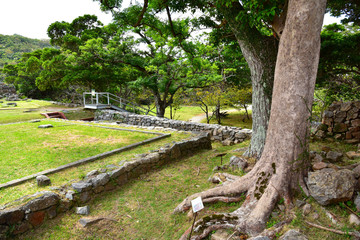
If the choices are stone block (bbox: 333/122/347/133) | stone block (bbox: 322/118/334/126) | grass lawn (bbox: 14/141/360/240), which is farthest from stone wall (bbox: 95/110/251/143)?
grass lawn (bbox: 14/141/360/240)

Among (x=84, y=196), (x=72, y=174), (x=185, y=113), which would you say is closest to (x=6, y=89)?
(x=185, y=113)

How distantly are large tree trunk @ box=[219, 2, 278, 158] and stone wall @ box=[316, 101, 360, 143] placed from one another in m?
2.04

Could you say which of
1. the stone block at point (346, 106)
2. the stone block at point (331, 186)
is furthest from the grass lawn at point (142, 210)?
the stone block at point (346, 106)

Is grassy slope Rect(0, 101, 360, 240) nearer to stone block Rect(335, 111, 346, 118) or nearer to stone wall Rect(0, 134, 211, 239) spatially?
stone wall Rect(0, 134, 211, 239)

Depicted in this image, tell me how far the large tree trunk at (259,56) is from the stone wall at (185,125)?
431 cm

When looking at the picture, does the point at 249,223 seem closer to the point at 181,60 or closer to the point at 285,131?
the point at 285,131

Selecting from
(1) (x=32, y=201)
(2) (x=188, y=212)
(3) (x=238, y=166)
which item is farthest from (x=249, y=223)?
(1) (x=32, y=201)

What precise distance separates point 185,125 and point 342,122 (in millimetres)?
6692

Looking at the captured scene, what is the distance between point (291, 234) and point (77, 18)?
25.2 meters

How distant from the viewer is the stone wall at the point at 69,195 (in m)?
3.14

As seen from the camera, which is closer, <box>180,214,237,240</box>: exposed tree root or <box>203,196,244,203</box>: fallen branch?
<box>180,214,237,240</box>: exposed tree root

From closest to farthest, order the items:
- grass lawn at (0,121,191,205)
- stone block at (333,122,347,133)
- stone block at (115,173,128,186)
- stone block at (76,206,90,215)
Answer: grass lawn at (0,121,191,205) → stone block at (76,206,90,215) → stone block at (115,173,128,186) → stone block at (333,122,347,133)

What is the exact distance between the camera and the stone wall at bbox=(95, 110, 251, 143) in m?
8.96

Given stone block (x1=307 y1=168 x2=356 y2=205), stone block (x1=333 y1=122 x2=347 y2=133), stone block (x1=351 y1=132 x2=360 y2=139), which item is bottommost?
stone block (x1=307 y1=168 x2=356 y2=205)
